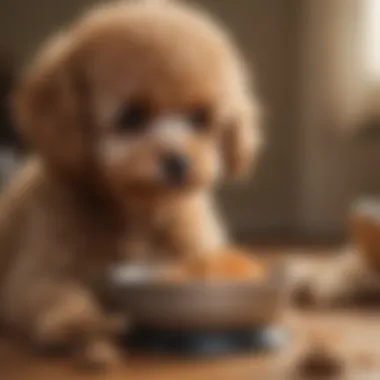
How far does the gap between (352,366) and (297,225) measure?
241 cm

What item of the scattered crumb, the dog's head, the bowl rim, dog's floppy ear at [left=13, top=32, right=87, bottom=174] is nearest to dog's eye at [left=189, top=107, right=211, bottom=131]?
the dog's head

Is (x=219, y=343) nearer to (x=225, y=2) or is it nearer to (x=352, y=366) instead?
(x=352, y=366)

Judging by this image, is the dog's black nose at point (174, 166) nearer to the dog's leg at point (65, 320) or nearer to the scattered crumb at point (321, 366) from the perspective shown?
the dog's leg at point (65, 320)

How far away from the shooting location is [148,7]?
1195 mm

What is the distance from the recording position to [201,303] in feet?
3.09

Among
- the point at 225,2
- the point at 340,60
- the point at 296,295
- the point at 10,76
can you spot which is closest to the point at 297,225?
the point at 340,60

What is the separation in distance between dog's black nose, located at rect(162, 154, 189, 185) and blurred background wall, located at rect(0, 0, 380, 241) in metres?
2.00

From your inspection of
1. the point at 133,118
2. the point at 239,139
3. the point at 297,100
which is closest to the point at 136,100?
the point at 133,118

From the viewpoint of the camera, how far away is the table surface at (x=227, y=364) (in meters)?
0.86

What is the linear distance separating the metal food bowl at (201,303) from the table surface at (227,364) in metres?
0.04

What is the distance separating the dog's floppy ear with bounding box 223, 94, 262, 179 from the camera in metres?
1.24

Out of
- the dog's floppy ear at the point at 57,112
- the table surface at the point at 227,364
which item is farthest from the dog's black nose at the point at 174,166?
the table surface at the point at 227,364

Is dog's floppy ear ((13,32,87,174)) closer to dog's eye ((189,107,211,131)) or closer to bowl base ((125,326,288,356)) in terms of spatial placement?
dog's eye ((189,107,211,131))

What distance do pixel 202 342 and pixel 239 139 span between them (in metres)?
0.36
